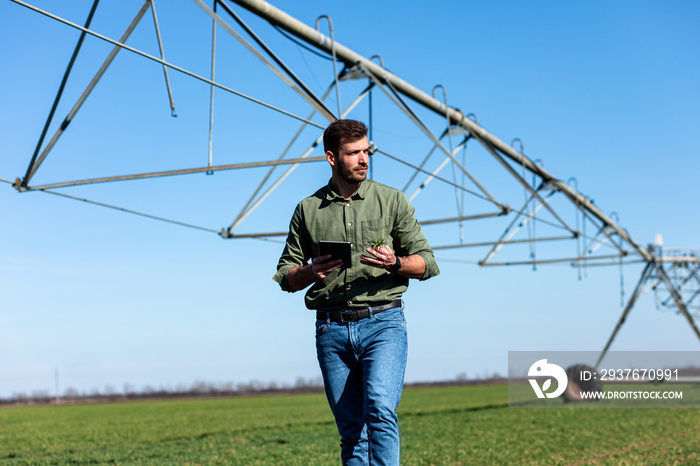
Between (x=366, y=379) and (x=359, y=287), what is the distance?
419 mm

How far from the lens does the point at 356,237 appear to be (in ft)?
11.7

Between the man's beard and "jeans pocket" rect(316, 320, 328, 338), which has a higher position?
the man's beard

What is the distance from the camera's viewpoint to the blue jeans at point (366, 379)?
3.35 meters

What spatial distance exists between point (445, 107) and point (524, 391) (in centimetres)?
1513

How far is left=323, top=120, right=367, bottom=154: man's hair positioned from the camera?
141 inches

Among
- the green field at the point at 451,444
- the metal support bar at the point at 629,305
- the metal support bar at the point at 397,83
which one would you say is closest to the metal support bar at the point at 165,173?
the metal support bar at the point at 397,83

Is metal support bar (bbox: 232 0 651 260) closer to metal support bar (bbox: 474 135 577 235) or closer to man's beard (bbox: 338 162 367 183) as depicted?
metal support bar (bbox: 474 135 577 235)

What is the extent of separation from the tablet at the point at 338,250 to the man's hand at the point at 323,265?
0.02 meters

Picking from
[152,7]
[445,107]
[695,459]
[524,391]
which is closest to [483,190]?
[445,107]

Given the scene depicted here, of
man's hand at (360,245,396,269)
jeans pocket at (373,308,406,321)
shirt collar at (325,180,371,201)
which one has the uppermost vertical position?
shirt collar at (325,180,371,201)

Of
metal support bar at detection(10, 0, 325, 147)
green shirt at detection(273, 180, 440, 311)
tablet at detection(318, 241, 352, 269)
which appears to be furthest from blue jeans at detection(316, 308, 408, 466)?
metal support bar at detection(10, 0, 325, 147)

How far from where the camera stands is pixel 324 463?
729cm

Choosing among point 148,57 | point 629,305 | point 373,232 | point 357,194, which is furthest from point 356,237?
point 629,305

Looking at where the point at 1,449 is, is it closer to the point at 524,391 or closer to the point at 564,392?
the point at 564,392
